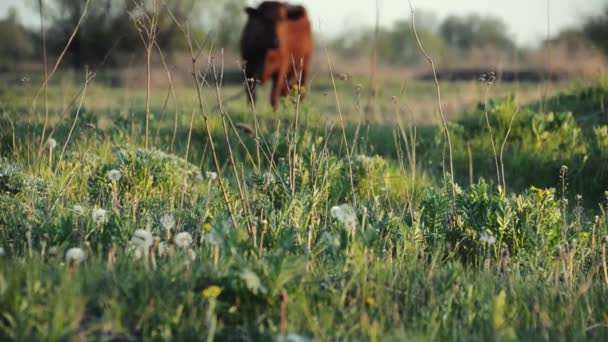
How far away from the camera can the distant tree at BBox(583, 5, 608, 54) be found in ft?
81.1

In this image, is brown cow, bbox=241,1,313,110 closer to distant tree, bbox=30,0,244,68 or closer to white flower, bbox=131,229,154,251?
white flower, bbox=131,229,154,251

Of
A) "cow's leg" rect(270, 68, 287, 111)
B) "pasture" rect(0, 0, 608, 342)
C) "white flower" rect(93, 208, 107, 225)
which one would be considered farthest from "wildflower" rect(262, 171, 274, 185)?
"cow's leg" rect(270, 68, 287, 111)

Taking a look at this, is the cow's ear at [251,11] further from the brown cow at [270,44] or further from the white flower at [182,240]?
the white flower at [182,240]

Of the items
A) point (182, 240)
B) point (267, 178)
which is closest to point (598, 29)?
point (267, 178)

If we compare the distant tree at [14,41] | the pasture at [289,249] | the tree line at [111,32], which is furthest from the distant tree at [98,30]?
the pasture at [289,249]

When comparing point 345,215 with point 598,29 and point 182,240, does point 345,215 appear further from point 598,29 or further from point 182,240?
point 598,29

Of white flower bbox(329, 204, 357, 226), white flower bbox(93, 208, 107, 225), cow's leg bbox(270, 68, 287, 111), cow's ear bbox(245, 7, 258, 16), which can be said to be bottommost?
white flower bbox(93, 208, 107, 225)

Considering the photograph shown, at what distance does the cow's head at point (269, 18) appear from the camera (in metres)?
10.5

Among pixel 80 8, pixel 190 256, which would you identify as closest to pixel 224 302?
pixel 190 256

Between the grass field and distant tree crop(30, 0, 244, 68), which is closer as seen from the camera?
the grass field

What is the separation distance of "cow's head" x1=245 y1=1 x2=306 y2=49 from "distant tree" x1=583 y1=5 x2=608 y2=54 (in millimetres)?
17269

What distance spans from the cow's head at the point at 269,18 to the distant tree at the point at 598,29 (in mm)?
17269

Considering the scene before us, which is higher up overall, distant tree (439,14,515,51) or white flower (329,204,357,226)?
distant tree (439,14,515,51)

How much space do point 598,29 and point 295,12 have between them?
1761cm
